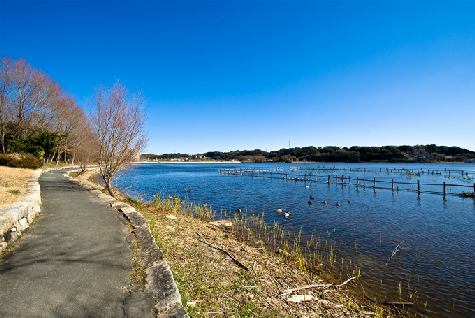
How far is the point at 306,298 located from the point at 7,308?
5.39 meters

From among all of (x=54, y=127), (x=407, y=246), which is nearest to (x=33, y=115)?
(x=54, y=127)

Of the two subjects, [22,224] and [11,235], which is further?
[22,224]

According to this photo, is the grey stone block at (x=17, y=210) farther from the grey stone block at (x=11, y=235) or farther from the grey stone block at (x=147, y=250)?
the grey stone block at (x=147, y=250)

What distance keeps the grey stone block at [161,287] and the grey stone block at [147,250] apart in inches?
12.4

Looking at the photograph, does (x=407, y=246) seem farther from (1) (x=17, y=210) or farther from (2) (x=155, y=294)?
(1) (x=17, y=210)

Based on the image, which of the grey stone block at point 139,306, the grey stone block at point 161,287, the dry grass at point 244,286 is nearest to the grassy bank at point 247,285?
the dry grass at point 244,286

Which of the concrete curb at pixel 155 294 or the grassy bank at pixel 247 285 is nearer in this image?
the concrete curb at pixel 155 294

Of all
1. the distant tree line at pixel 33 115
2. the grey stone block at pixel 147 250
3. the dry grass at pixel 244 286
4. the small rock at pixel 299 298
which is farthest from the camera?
the distant tree line at pixel 33 115

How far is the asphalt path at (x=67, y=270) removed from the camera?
351 centimetres

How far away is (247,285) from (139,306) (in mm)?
2386

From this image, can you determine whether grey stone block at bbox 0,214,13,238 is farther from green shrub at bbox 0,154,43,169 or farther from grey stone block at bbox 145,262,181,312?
green shrub at bbox 0,154,43,169

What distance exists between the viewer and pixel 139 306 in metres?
3.66

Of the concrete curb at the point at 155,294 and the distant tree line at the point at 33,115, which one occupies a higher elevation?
the distant tree line at the point at 33,115

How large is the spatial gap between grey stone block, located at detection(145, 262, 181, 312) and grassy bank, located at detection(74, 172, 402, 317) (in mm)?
268
